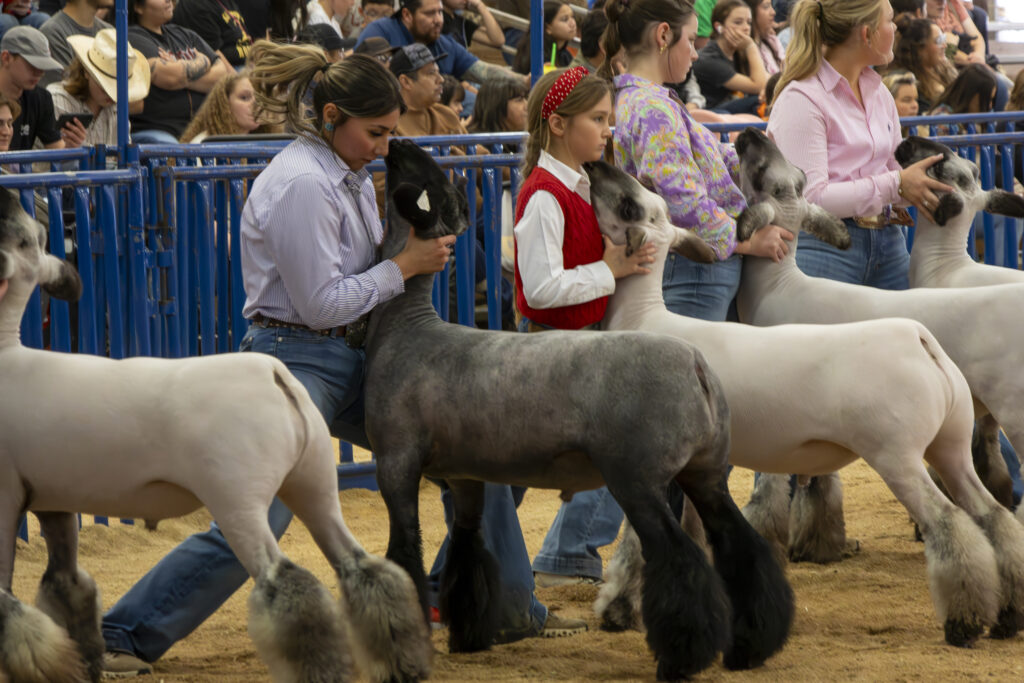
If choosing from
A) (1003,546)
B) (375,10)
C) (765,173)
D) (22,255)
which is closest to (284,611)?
(22,255)

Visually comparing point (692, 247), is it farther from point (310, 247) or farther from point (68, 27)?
point (68, 27)

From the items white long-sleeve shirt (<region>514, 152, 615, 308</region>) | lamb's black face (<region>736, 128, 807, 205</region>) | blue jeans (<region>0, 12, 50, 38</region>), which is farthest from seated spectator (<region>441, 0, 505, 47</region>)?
white long-sleeve shirt (<region>514, 152, 615, 308</region>)

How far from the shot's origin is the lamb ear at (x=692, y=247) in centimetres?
486

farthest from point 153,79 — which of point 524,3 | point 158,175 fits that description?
point 524,3

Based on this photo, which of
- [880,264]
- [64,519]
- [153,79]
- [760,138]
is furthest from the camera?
[153,79]

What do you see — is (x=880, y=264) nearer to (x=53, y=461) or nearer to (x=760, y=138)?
(x=760, y=138)

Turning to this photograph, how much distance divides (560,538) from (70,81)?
16.2 feet

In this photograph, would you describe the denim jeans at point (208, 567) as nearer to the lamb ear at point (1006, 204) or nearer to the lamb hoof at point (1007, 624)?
the lamb hoof at point (1007, 624)

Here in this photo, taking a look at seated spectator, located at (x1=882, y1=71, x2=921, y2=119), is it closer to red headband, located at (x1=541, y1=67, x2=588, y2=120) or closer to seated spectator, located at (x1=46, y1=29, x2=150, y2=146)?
seated spectator, located at (x1=46, y1=29, x2=150, y2=146)

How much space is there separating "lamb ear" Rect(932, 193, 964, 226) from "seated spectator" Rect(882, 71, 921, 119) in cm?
525

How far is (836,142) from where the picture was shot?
5641 mm

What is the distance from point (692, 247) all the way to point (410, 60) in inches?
167

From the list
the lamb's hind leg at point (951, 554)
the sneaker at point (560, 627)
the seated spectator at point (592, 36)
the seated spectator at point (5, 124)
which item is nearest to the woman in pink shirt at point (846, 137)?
the lamb's hind leg at point (951, 554)

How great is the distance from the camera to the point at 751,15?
12.8m
